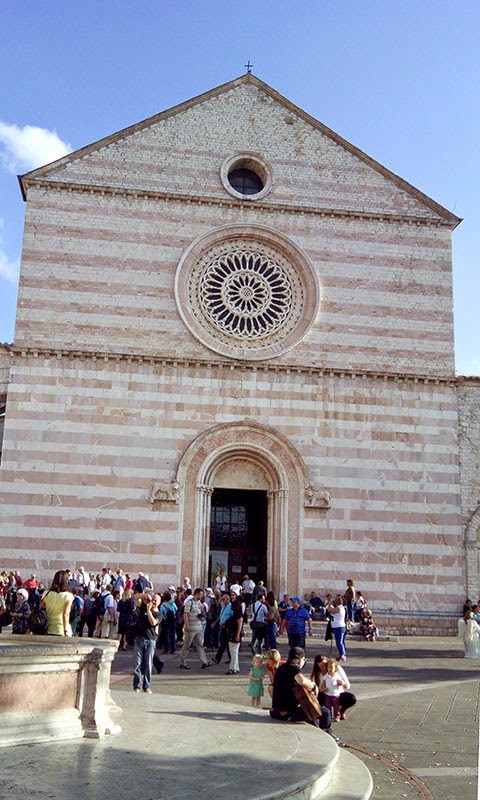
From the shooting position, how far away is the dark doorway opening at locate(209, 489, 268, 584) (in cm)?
2461

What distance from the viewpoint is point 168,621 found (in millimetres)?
17734

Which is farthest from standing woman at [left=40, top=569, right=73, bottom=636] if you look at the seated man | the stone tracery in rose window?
the stone tracery in rose window

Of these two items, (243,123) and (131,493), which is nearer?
(131,493)

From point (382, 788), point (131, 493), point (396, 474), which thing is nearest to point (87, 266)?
point (131, 493)

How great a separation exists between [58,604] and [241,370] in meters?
15.0

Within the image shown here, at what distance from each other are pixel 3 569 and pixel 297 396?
31.7 ft

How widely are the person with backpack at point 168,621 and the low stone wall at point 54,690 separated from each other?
8.71m

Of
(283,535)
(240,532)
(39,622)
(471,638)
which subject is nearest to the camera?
(39,622)

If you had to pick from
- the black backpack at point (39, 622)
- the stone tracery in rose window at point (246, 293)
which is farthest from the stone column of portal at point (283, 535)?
the black backpack at point (39, 622)

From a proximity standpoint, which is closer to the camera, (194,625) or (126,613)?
(194,625)

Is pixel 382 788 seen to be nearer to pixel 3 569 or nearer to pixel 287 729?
pixel 287 729

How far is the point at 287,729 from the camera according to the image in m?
9.20

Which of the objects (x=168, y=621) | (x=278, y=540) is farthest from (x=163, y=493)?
(x=168, y=621)

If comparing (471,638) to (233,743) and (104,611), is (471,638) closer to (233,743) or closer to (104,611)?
(104,611)
